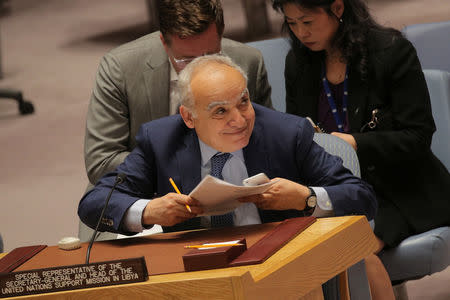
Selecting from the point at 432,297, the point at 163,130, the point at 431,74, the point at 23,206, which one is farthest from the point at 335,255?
the point at 23,206

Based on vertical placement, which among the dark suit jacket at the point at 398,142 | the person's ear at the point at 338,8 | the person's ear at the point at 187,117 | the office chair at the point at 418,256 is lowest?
the office chair at the point at 418,256

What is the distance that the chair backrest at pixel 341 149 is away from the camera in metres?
3.31

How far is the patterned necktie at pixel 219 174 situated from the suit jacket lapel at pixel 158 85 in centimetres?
92

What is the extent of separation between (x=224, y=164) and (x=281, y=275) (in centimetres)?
76

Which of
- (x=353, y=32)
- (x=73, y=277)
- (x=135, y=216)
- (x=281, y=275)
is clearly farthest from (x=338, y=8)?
(x=73, y=277)

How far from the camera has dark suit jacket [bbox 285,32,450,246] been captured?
12.3 ft

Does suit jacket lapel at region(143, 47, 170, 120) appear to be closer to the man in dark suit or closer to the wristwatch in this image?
the man in dark suit

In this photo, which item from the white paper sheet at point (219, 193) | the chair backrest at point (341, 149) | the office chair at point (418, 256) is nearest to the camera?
the white paper sheet at point (219, 193)

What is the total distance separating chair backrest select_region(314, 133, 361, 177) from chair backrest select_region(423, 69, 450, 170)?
0.83m

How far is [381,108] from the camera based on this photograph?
12.7 ft

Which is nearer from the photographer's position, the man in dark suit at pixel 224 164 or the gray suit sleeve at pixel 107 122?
the man in dark suit at pixel 224 164

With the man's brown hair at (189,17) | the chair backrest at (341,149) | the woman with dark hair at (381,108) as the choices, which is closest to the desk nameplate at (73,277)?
the chair backrest at (341,149)

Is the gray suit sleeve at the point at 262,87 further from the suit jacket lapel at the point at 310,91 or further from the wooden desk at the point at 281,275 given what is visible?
the wooden desk at the point at 281,275

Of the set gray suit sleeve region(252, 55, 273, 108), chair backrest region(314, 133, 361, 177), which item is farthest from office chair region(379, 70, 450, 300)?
gray suit sleeve region(252, 55, 273, 108)
